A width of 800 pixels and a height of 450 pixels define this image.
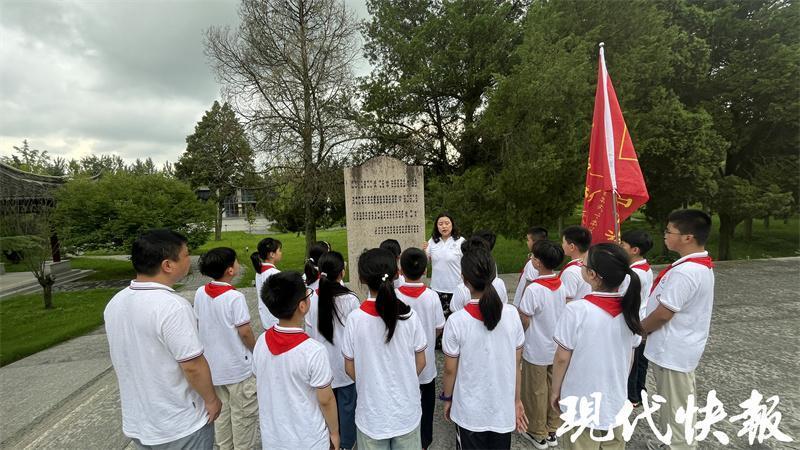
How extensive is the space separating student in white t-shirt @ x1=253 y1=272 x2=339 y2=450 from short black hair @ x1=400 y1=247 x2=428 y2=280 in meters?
0.85

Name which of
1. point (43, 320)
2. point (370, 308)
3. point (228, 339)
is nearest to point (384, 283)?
point (370, 308)

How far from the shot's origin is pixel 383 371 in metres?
2.07

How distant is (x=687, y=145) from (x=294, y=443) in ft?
36.7

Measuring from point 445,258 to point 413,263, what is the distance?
1.63 metres

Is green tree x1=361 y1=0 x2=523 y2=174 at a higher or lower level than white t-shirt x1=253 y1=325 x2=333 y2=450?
higher

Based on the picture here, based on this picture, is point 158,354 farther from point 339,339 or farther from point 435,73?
point 435,73

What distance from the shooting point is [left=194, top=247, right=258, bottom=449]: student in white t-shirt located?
2592 mm

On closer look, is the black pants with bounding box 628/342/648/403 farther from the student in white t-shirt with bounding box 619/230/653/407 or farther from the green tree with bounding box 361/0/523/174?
the green tree with bounding box 361/0/523/174

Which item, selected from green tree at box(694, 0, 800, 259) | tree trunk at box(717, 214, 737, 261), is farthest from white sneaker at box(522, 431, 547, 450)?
tree trunk at box(717, 214, 737, 261)

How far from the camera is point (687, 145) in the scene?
9.18 metres

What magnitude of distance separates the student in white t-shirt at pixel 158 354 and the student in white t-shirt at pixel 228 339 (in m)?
0.64

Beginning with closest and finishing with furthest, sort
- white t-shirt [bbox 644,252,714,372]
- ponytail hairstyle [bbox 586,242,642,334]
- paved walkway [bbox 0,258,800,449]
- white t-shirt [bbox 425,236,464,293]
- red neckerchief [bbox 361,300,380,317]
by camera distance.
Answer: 1. ponytail hairstyle [bbox 586,242,642,334]
2. red neckerchief [bbox 361,300,380,317]
3. white t-shirt [bbox 644,252,714,372]
4. paved walkway [bbox 0,258,800,449]
5. white t-shirt [bbox 425,236,464,293]

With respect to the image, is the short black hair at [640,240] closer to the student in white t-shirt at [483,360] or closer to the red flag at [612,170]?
the red flag at [612,170]

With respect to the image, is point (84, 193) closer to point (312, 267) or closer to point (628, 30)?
point (312, 267)
